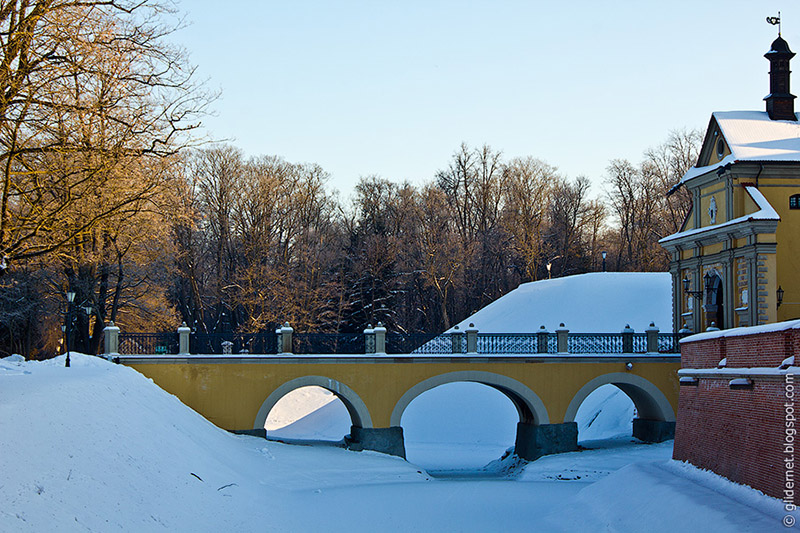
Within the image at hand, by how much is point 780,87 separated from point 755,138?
123 inches

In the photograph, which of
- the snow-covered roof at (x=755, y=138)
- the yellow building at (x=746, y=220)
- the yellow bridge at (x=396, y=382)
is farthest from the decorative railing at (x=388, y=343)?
the snow-covered roof at (x=755, y=138)

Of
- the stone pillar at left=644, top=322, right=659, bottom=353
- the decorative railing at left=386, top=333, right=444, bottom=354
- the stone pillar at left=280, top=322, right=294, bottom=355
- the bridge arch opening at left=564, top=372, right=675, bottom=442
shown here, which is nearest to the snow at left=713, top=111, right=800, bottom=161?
the stone pillar at left=644, top=322, right=659, bottom=353

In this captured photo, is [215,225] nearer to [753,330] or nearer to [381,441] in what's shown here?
[381,441]

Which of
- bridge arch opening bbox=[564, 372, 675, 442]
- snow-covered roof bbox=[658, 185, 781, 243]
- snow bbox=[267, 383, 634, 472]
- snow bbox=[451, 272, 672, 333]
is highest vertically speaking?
snow-covered roof bbox=[658, 185, 781, 243]

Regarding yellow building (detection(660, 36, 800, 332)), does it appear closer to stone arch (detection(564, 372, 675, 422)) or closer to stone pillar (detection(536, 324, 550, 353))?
stone arch (detection(564, 372, 675, 422))

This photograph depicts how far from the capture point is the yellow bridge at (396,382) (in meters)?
22.4

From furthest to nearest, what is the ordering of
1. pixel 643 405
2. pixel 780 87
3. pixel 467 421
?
1. pixel 467 421
2. pixel 780 87
3. pixel 643 405

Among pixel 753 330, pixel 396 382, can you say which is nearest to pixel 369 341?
pixel 396 382

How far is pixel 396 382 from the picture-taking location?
2330 centimetres

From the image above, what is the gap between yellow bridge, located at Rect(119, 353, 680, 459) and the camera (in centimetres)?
2242

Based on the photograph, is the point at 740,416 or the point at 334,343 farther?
the point at 334,343

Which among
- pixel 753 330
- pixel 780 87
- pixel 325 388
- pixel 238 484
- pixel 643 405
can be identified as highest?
pixel 780 87

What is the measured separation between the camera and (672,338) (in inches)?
1025

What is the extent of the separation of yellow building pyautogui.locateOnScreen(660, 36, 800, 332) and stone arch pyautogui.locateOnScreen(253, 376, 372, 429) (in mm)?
11403
